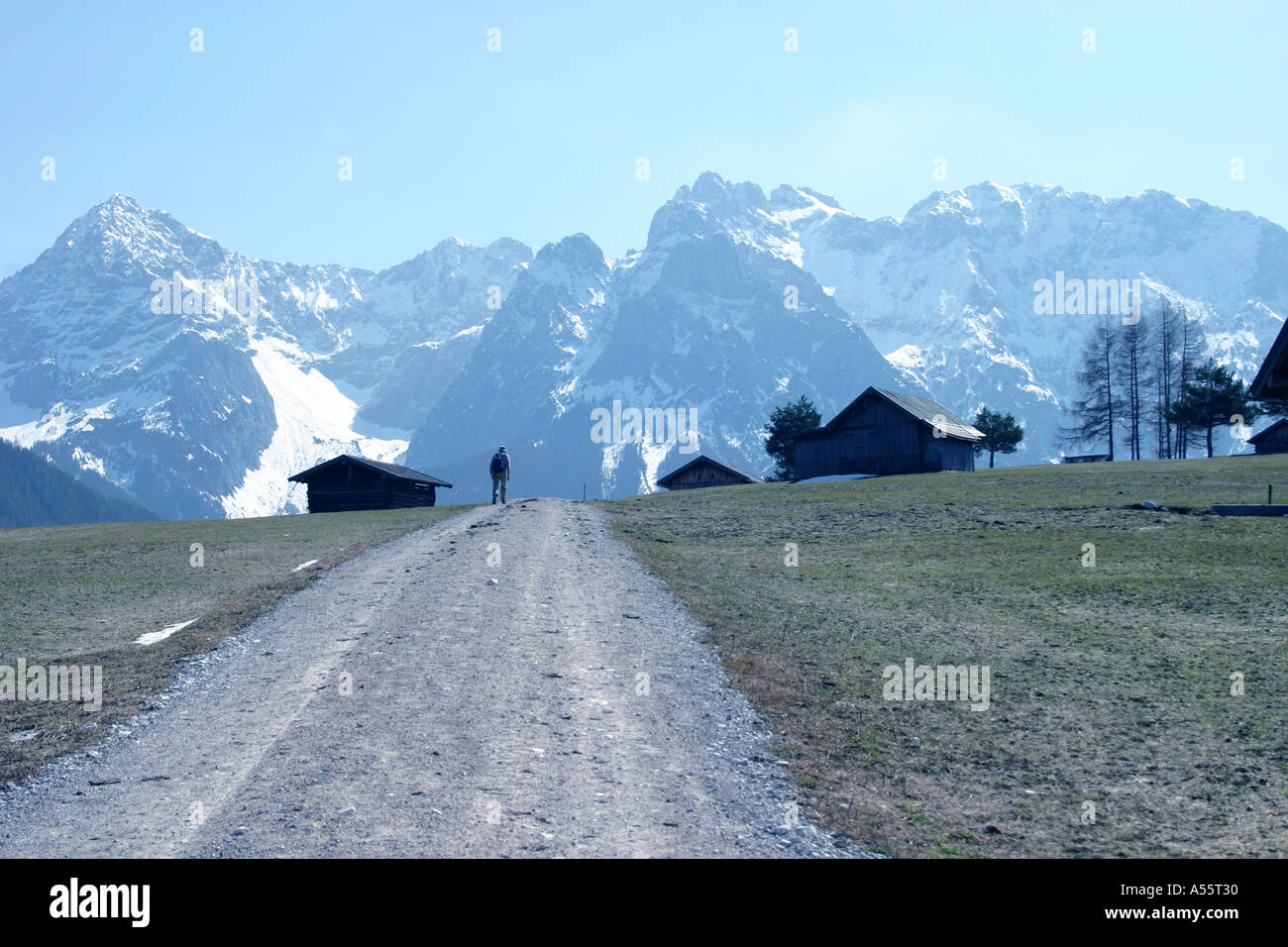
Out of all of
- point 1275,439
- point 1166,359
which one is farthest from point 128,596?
point 1166,359

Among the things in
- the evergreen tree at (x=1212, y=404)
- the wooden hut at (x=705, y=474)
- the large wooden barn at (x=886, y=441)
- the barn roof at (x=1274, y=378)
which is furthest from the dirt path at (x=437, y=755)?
the evergreen tree at (x=1212, y=404)

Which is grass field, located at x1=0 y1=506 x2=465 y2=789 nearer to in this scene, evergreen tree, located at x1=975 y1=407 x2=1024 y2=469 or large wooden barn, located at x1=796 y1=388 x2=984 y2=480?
large wooden barn, located at x1=796 y1=388 x2=984 y2=480

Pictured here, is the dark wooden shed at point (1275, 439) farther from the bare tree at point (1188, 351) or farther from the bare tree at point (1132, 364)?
the bare tree at point (1132, 364)

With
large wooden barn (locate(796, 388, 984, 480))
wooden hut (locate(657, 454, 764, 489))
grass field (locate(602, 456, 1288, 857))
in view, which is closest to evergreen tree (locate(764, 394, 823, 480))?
wooden hut (locate(657, 454, 764, 489))

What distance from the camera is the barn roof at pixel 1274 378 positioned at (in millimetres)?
15273

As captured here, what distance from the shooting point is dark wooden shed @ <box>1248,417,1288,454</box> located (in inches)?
2928

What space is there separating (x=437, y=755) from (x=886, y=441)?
65732 millimetres

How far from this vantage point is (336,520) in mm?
41531

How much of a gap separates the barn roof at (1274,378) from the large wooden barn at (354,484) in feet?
175

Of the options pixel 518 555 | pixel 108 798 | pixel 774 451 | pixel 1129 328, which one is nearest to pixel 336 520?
pixel 518 555

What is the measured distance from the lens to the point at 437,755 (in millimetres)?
8625
